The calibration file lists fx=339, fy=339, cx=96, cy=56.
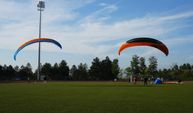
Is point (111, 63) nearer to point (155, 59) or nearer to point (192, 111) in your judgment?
point (155, 59)

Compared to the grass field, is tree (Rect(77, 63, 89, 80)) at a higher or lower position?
higher

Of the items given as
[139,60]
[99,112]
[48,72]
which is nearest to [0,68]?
[48,72]

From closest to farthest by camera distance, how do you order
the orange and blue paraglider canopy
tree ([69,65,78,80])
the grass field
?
the grass field
the orange and blue paraglider canopy
tree ([69,65,78,80])

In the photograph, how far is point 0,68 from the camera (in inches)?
5094

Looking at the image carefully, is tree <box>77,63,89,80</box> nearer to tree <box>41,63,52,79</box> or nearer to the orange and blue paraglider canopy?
tree <box>41,63,52,79</box>

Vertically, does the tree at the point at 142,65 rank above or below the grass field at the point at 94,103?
above

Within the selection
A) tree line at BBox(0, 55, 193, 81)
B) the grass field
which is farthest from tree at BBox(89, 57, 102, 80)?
the grass field

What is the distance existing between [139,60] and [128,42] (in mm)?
92718

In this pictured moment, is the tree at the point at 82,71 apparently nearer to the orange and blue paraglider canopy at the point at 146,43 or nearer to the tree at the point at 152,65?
the tree at the point at 152,65

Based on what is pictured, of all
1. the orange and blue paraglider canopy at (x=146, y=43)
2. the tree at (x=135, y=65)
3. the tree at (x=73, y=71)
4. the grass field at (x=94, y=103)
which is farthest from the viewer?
the tree at (x=73, y=71)

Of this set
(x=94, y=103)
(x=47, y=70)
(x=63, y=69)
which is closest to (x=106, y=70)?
(x=63, y=69)

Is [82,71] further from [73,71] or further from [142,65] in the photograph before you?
[142,65]

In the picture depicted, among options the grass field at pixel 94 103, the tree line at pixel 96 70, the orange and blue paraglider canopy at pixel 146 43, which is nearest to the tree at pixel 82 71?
the tree line at pixel 96 70

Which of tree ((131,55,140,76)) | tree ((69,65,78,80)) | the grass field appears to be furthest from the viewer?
tree ((69,65,78,80))
